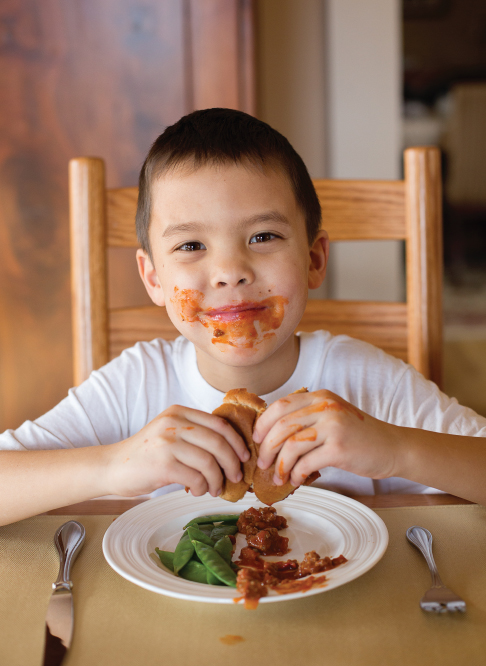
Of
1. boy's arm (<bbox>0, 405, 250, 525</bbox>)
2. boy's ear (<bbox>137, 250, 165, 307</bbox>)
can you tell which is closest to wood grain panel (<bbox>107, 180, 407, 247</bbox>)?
boy's ear (<bbox>137, 250, 165, 307</bbox>)

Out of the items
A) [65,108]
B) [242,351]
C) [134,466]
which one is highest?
[65,108]

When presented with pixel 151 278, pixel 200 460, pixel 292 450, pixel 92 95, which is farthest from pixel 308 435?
pixel 92 95

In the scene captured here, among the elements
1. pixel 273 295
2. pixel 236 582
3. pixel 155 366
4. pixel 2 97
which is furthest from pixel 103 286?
pixel 2 97

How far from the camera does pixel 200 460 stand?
795 millimetres

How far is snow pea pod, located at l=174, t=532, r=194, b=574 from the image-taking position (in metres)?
0.75

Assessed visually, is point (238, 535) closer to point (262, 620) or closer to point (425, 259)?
point (262, 620)

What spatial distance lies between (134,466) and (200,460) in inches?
4.2

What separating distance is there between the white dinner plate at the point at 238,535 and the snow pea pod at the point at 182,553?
0.01 meters

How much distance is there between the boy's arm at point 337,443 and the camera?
793mm

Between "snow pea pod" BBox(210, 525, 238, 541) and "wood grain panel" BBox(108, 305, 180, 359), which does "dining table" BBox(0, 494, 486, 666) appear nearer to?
"snow pea pod" BBox(210, 525, 238, 541)

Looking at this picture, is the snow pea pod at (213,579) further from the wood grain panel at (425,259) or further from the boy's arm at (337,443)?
the wood grain panel at (425,259)

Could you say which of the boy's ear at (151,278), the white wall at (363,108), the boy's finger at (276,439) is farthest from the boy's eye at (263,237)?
the white wall at (363,108)

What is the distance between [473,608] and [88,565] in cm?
45

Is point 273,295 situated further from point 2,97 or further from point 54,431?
point 2,97
